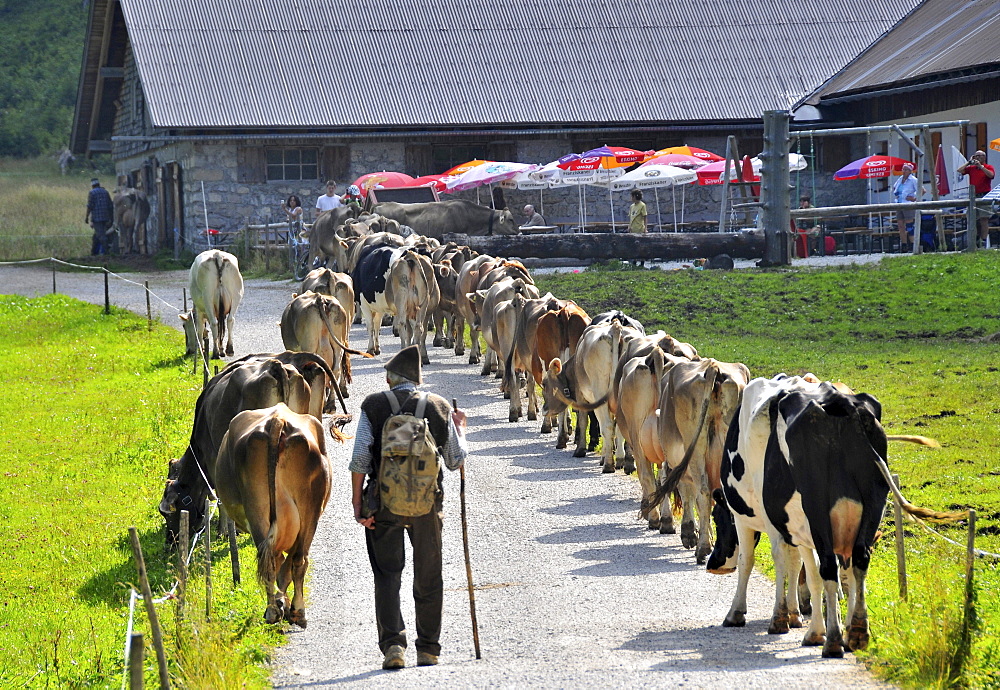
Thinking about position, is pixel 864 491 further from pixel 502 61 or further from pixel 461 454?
pixel 502 61

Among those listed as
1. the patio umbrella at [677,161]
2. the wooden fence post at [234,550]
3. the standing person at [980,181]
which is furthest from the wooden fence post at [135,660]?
the patio umbrella at [677,161]

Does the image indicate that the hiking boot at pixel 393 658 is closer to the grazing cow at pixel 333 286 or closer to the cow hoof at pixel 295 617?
the cow hoof at pixel 295 617

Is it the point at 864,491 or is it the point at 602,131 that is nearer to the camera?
the point at 864,491

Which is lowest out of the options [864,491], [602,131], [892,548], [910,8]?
[892,548]

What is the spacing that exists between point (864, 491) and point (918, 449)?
6.13 meters

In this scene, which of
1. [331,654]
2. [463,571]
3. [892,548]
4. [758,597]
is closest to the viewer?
[331,654]

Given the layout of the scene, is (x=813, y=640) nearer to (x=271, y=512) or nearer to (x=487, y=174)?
(x=271, y=512)

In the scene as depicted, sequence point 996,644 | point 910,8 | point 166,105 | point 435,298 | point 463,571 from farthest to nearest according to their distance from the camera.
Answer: point 910,8, point 166,105, point 435,298, point 463,571, point 996,644

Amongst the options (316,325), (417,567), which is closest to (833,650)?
(417,567)

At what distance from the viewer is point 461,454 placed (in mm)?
8273

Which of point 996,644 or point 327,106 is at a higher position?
point 327,106

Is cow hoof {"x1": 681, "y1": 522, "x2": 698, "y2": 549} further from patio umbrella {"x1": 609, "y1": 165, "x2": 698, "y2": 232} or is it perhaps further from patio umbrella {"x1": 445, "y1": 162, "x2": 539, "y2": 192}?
patio umbrella {"x1": 445, "y1": 162, "x2": 539, "y2": 192}

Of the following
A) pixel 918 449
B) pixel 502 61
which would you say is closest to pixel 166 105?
pixel 502 61

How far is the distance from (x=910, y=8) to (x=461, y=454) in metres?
38.7
